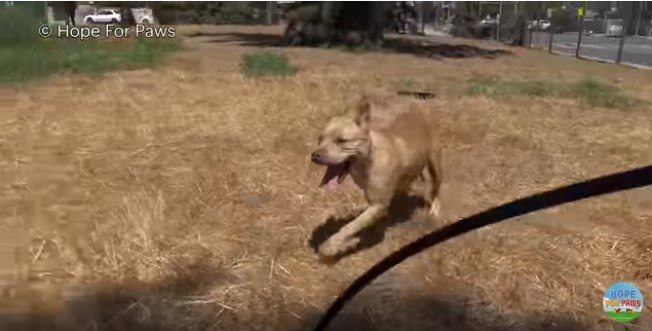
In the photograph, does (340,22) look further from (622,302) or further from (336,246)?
A: (622,302)

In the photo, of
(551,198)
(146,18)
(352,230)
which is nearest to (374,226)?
(352,230)

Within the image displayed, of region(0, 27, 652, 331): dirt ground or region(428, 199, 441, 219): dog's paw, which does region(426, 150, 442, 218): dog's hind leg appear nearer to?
region(428, 199, 441, 219): dog's paw

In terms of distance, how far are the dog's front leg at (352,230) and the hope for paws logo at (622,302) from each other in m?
1.44

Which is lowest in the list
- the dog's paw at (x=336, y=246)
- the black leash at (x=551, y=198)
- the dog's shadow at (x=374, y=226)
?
the dog's shadow at (x=374, y=226)

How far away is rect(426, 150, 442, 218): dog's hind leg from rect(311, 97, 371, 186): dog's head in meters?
1.19

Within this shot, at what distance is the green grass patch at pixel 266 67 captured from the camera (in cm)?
1148

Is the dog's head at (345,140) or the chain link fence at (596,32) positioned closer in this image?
the dog's head at (345,140)

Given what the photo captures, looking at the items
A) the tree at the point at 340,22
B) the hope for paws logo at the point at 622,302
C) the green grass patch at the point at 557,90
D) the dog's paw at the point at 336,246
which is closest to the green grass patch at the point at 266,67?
the green grass patch at the point at 557,90

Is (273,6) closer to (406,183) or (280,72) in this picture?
(280,72)

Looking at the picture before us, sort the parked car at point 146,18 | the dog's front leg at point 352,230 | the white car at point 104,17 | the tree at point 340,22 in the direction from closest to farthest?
the dog's front leg at point 352,230 < the tree at point 340,22 < the parked car at point 146,18 < the white car at point 104,17

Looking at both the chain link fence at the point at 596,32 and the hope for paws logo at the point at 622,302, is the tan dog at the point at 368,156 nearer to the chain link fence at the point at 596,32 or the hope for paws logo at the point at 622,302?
the hope for paws logo at the point at 622,302

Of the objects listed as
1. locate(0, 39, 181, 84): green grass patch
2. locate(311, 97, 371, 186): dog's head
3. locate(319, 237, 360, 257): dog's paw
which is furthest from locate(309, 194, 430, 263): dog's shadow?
locate(0, 39, 181, 84): green grass patch

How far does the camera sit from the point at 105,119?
7.51 m

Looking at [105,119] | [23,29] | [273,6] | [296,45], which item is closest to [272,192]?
[105,119]
